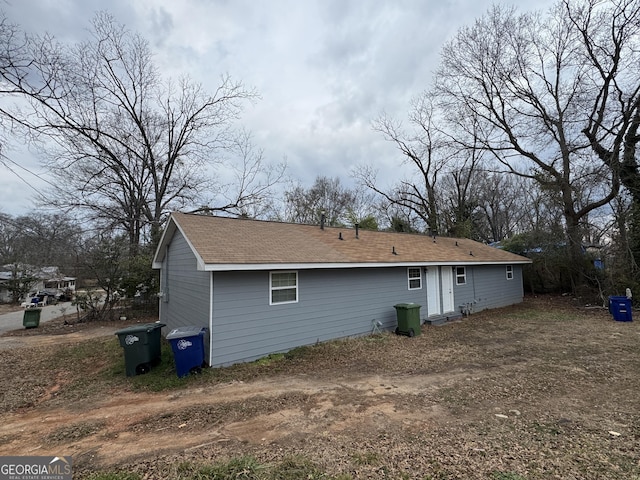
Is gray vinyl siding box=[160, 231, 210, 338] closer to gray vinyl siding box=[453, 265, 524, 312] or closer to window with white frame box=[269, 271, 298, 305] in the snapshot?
window with white frame box=[269, 271, 298, 305]

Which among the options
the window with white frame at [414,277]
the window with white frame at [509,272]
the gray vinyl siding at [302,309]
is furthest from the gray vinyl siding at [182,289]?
the window with white frame at [509,272]

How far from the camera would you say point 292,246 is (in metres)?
8.59

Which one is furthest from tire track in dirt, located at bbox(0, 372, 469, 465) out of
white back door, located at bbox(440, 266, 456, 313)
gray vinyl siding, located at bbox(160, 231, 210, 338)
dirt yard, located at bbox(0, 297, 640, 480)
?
white back door, located at bbox(440, 266, 456, 313)

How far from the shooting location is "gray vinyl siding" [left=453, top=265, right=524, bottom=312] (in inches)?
505

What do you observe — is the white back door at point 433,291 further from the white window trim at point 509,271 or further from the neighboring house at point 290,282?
the white window trim at point 509,271

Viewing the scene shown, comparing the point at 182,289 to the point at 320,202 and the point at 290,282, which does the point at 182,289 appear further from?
the point at 320,202

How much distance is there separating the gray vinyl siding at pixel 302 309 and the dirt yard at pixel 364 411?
44 centimetres

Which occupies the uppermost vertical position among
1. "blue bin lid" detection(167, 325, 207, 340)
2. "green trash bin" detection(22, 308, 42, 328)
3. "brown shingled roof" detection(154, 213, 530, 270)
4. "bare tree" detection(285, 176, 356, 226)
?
"bare tree" detection(285, 176, 356, 226)

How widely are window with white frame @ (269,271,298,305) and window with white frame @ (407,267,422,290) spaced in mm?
4789

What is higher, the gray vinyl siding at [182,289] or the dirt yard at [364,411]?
the gray vinyl siding at [182,289]

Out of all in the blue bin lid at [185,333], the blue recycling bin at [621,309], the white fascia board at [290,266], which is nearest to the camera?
the blue bin lid at [185,333]

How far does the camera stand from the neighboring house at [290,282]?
22.0ft

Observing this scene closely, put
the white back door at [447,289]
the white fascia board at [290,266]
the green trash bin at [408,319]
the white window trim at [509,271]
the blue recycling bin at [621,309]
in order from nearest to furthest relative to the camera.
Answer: the white fascia board at [290,266] → the green trash bin at [408,319] → the blue recycling bin at [621,309] → the white back door at [447,289] → the white window trim at [509,271]

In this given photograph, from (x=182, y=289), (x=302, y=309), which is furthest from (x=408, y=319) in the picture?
(x=182, y=289)
